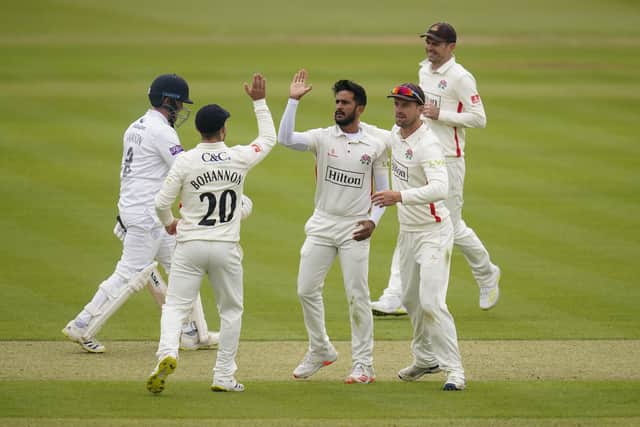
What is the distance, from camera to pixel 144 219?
10969 mm

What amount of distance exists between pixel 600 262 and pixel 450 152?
12.0ft

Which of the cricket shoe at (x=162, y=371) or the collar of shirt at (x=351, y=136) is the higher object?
the collar of shirt at (x=351, y=136)

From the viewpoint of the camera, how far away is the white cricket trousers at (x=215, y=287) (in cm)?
941

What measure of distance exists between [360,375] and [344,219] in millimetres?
1273

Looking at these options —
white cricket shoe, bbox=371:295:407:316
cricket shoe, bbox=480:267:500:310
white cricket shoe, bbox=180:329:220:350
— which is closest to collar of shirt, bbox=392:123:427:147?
white cricket shoe, bbox=180:329:220:350

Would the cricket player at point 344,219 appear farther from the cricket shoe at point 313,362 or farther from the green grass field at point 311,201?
the green grass field at point 311,201

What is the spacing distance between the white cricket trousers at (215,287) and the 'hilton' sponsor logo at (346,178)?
1022mm

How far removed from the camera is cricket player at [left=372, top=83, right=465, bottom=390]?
9508 mm

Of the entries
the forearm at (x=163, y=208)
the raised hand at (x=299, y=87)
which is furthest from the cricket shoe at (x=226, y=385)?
the raised hand at (x=299, y=87)

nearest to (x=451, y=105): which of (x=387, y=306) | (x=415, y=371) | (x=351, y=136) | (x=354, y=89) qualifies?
(x=387, y=306)

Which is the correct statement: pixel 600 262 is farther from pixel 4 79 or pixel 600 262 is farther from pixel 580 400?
pixel 4 79

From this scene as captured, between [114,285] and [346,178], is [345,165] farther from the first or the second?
[114,285]

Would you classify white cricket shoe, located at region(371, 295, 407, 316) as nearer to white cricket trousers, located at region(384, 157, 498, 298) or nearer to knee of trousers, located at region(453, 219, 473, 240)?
white cricket trousers, located at region(384, 157, 498, 298)

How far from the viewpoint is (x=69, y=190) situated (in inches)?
798
